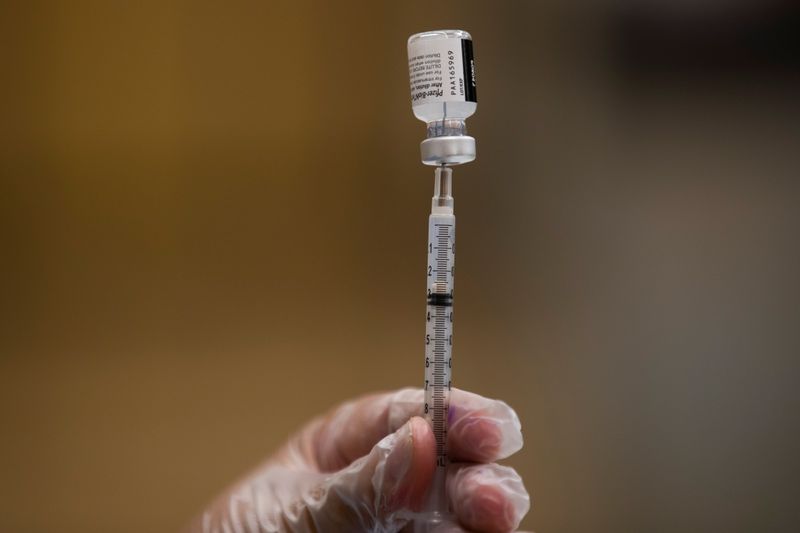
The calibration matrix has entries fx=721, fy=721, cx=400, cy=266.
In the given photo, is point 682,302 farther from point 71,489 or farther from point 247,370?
point 71,489

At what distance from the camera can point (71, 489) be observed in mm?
1832

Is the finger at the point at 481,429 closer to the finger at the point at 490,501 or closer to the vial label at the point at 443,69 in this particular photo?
the finger at the point at 490,501

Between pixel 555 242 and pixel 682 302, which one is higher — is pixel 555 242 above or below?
above

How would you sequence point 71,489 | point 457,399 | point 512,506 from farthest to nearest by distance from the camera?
point 71,489 < point 457,399 < point 512,506

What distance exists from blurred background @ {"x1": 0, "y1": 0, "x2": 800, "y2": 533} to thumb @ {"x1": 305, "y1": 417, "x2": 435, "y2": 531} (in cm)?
84

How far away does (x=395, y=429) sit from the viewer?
125 cm

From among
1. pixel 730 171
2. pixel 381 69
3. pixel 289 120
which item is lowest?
pixel 730 171

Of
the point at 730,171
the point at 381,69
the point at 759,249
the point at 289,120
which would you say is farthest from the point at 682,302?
the point at 289,120

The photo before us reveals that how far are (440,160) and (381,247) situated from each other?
3.05 ft

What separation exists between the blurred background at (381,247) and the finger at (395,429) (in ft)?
1.64

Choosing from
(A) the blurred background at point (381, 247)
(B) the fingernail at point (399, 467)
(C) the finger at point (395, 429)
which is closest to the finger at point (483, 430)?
(C) the finger at point (395, 429)

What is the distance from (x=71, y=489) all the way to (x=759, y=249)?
1857mm

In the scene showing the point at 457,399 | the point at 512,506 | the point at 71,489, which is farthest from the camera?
the point at 71,489

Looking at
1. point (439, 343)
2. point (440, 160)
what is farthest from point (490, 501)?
point (440, 160)
